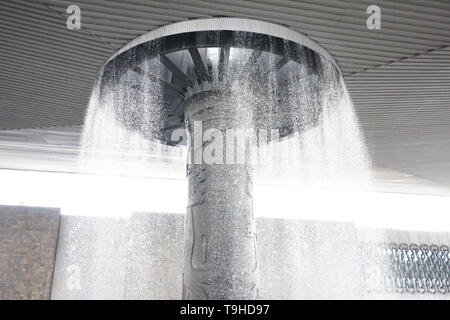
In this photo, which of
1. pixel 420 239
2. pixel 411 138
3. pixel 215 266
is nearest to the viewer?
pixel 215 266

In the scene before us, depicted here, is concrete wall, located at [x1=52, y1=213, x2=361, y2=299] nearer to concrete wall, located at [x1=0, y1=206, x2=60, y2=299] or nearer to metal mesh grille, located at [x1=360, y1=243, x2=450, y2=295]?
concrete wall, located at [x1=0, y1=206, x2=60, y2=299]

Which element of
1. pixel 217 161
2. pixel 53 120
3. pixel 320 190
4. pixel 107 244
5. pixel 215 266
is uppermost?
pixel 320 190

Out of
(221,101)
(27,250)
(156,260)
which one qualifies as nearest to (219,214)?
(221,101)

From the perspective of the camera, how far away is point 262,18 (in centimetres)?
523

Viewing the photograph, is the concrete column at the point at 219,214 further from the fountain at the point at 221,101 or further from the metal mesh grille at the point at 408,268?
the metal mesh grille at the point at 408,268

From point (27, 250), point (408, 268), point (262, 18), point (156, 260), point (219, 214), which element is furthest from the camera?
point (408, 268)

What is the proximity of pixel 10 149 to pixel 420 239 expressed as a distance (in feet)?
57.0

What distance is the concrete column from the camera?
5129 millimetres

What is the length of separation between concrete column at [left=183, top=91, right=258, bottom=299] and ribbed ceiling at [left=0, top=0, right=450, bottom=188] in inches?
55.6

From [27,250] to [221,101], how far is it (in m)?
11.4

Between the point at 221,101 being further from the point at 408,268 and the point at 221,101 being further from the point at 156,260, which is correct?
the point at 408,268
